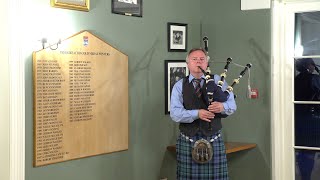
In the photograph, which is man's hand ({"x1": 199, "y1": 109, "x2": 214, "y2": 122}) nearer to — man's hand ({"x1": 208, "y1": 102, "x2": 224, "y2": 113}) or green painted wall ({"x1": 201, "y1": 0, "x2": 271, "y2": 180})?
man's hand ({"x1": 208, "y1": 102, "x2": 224, "y2": 113})

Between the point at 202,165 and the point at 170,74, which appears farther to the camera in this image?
the point at 170,74

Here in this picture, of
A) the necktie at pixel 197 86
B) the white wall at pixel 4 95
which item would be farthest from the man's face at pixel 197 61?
the white wall at pixel 4 95

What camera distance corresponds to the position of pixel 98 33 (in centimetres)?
285

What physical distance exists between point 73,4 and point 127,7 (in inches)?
19.6

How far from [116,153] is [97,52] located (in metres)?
0.73

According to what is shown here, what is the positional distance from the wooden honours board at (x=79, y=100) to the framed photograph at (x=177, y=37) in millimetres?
535

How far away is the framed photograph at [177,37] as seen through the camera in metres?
3.39

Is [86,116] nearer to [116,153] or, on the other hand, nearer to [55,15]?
[116,153]

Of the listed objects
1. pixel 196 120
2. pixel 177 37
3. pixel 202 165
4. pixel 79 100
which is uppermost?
pixel 177 37

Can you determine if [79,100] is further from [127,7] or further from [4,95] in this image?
[127,7]

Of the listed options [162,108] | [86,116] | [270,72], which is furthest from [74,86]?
[270,72]

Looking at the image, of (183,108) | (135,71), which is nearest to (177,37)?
(135,71)

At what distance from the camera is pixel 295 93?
3.30 meters

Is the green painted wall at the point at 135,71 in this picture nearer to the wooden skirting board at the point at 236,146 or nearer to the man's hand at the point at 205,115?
the wooden skirting board at the point at 236,146
